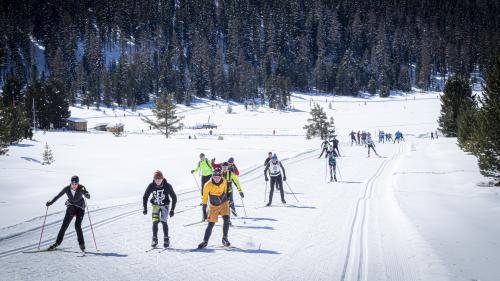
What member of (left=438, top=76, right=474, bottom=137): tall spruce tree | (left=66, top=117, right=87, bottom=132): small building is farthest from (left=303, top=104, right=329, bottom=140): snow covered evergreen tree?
(left=66, top=117, right=87, bottom=132): small building

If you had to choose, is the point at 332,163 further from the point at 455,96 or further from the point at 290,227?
the point at 455,96

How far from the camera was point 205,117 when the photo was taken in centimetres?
9094

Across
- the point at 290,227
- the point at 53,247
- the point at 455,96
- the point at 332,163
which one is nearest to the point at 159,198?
the point at 53,247

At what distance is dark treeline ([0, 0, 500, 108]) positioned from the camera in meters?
118

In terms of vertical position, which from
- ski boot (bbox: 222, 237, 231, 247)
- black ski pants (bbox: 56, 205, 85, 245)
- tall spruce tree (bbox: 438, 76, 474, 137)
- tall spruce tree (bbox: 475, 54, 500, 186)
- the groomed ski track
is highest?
tall spruce tree (bbox: 438, 76, 474, 137)

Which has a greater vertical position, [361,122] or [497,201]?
[361,122]

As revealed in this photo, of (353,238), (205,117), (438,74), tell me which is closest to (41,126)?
(205,117)

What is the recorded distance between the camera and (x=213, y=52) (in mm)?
166500

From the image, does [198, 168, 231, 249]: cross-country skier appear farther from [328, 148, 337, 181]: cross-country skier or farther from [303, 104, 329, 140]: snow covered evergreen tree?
[303, 104, 329, 140]: snow covered evergreen tree

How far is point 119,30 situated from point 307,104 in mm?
107682

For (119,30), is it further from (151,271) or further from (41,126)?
(151,271)

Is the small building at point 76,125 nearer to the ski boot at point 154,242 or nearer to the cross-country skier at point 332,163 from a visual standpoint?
the cross-country skier at point 332,163

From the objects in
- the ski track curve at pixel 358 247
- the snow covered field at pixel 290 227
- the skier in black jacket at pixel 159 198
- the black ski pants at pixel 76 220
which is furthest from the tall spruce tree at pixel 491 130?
the black ski pants at pixel 76 220

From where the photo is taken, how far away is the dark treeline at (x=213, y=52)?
118 m
